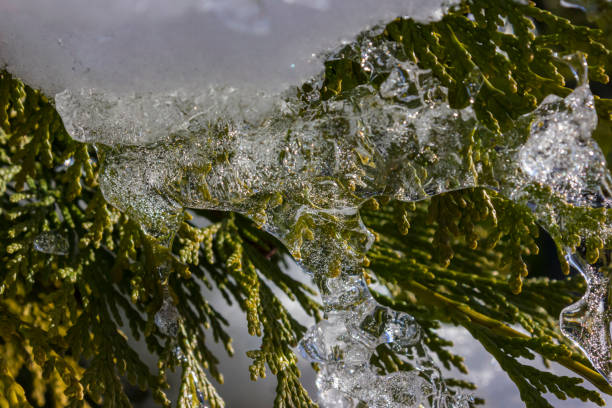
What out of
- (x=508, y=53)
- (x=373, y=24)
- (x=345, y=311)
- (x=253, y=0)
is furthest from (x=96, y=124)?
(x=508, y=53)

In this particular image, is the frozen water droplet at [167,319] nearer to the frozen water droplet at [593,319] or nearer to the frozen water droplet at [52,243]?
the frozen water droplet at [52,243]

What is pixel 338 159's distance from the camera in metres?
0.66

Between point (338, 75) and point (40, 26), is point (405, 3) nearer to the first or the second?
point (338, 75)

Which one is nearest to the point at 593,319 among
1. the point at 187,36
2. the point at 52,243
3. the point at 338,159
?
the point at 338,159

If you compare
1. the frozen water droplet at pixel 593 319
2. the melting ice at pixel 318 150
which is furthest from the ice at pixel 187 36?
the frozen water droplet at pixel 593 319

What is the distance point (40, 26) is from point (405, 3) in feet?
1.41

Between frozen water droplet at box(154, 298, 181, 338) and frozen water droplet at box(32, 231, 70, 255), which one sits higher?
frozen water droplet at box(32, 231, 70, 255)

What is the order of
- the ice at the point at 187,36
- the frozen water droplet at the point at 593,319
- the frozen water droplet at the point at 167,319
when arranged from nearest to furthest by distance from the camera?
the ice at the point at 187,36, the frozen water droplet at the point at 593,319, the frozen water droplet at the point at 167,319

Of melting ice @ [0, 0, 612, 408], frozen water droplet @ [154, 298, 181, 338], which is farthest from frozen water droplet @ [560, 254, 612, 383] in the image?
frozen water droplet @ [154, 298, 181, 338]

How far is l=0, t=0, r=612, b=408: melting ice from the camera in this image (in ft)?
1.92

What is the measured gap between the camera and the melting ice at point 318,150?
585 mm

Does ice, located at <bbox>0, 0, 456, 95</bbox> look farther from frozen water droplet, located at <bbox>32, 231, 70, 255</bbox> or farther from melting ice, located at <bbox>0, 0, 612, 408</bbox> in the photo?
frozen water droplet, located at <bbox>32, 231, 70, 255</bbox>

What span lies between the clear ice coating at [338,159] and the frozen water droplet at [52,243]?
1.11 feet

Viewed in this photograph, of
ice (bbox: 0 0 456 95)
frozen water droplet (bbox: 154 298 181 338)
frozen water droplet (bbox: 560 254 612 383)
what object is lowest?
frozen water droplet (bbox: 560 254 612 383)
